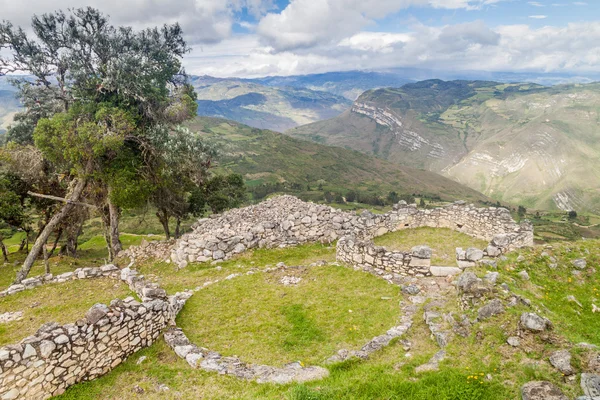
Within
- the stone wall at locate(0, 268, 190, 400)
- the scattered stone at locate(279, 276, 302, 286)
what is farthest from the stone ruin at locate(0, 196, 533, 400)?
the scattered stone at locate(279, 276, 302, 286)

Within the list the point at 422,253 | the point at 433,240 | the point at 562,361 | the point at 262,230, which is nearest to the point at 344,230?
the point at 262,230

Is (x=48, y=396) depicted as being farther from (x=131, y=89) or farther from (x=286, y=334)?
(x=131, y=89)

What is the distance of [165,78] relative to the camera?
31.1 meters

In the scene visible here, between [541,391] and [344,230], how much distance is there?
18056 millimetres

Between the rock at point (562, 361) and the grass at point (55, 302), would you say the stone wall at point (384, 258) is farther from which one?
the grass at point (55, 302)

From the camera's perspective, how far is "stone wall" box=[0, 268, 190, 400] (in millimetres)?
9461

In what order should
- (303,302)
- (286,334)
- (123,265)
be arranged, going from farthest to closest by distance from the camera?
(123,265) < (303,302) < (286,334)

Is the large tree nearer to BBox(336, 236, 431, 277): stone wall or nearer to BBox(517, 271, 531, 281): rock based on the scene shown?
BBox(336, 236, 431, 277): stone wall

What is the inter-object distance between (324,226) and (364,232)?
3034 millimetres

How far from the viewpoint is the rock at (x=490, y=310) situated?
422 inches

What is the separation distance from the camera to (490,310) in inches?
426

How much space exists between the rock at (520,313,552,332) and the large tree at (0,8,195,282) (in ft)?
87.8

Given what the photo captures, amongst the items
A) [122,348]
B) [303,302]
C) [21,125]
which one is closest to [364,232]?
[303,302]

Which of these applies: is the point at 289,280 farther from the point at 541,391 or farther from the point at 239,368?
the point at 541,391
